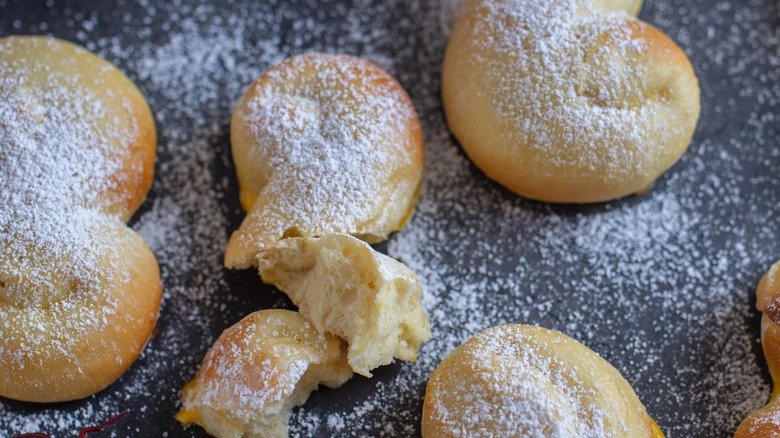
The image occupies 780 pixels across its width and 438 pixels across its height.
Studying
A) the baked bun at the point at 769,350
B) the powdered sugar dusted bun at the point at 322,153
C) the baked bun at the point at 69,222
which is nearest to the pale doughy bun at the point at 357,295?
the powdered sugar dusted bun at the point at 322,153

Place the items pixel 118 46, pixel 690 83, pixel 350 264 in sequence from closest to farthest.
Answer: pixel 350 264 → pixel 690 83 → pixel 118 46

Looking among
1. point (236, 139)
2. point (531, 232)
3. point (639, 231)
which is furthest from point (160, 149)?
point (639, 231)

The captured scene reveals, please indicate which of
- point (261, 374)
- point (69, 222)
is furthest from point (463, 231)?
point (69, 222)

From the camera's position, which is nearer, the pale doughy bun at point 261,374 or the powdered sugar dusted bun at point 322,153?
Result: the pale doughy bun at point 261,374

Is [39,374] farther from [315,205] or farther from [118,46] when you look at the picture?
[118,46]

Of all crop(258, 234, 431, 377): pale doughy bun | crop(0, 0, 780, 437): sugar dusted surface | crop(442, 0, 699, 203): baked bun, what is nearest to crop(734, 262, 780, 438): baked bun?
crop(0, 0, 780, 437): sugar dusted surface

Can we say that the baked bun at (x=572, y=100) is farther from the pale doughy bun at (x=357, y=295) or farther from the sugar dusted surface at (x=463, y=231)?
→ the pale doughy bun at (x=357, y=295)
